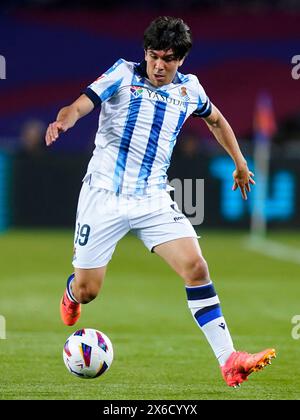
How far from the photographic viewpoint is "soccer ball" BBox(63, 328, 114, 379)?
723cm

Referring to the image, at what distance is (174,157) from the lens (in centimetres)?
2034

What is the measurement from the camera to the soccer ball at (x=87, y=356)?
23.7ft

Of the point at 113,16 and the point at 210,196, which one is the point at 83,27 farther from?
the point at 210,196

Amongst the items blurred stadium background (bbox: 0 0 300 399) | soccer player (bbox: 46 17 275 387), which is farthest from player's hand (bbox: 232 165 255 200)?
blurred stadium background (bbox: 0 0 300 399)

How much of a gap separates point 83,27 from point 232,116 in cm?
396

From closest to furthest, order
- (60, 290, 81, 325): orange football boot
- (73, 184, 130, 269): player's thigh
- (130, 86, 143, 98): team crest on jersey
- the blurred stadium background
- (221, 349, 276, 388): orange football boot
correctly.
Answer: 1. (221, 349, 276, 388): orange football boot
2. (130, 86, 143, 98): team crest on jersey
3. (73, 184, 130, 269): player's thigh
4. (60, 290, 81, 325): orange football boot
5. the blurred stadium background

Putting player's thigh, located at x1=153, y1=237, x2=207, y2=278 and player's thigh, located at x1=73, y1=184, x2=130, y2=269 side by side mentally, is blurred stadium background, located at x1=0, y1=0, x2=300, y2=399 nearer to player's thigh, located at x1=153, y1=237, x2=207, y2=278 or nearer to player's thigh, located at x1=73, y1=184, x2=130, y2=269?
player's thigh, located at x1=73, y1=184, x2=130, y2=269

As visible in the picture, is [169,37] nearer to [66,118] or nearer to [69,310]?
[66,118]

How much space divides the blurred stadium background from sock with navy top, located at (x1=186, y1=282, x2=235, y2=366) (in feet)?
3.76

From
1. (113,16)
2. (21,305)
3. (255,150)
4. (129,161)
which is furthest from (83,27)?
(129,161)

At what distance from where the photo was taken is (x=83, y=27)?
24.2 meters

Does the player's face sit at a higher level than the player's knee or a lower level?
higher

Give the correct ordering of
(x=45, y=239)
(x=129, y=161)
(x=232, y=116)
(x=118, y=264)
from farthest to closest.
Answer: (x=232, y=116), (x=45, y=239), (x=118, y=264), (x=129, y=161)

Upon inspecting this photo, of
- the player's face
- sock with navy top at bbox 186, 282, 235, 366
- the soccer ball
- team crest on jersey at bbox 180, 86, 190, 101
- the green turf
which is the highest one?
the player's face
